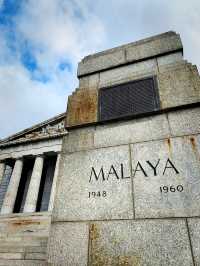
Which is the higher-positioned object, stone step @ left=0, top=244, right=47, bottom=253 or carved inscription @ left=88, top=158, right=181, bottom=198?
carved inscription @ left=88, top=158, right=181, bottom=198

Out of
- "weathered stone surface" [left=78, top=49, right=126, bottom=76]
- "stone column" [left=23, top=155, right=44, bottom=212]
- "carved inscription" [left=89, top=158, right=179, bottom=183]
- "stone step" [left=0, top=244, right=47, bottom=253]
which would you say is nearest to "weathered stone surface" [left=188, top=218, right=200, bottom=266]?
"carved inscription" [left=89, top=158, right=179, bottom=183]

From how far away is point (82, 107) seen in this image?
5031mm

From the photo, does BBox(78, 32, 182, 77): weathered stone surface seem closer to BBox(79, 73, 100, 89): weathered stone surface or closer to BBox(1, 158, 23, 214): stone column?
BBox(79, 73, 100, 89): weathered stone surface

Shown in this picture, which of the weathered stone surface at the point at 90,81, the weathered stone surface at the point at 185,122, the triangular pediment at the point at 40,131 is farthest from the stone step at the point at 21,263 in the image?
the triangular pediment at the point at 40,131

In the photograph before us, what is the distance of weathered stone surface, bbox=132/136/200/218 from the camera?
129 inches

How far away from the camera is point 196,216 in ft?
10.2

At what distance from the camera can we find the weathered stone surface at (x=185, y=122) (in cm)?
390

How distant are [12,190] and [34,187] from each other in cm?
263

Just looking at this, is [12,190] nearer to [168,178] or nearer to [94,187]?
[94,187]

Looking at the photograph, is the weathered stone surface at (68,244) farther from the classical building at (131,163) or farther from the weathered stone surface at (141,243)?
the weathered stone surface at (141,243)

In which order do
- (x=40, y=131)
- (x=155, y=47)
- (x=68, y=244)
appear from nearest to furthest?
(x=68, y=244), (x=155, y=47), (x=40, y=131)

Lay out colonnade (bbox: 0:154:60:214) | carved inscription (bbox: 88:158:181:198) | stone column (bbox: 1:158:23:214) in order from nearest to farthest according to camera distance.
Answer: carved inscription (bbox: 88:158:181:198), colonnade (bbox: 0:154:60:214), stone column (bbox: 1:158:23:214)

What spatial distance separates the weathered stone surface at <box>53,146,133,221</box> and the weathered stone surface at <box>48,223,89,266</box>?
0.51 ft

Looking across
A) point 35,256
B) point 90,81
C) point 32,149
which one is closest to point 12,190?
point 32,149
